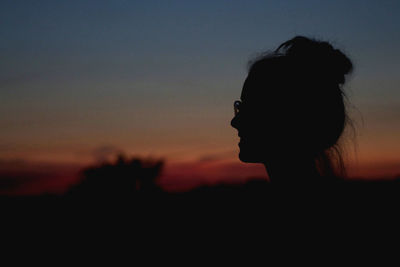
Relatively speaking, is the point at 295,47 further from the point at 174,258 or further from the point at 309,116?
the point at 174,258

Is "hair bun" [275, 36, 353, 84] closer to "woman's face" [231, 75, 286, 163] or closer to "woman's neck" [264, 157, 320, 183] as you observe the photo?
"woman's face" [231, 75, 286, 163]

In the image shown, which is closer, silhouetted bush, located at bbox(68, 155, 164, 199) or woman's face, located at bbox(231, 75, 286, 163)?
woman's face, located at bbox(231, 75, 286, 163)

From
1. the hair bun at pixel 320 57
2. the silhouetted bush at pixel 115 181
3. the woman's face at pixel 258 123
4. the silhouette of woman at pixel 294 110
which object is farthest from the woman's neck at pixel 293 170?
the silhouetted bush at pixel 115 181

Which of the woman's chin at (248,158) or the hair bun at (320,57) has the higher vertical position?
the hair bun at (320,57)

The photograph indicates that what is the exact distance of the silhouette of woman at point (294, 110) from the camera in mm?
2869

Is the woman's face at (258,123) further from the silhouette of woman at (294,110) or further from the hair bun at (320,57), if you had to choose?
the hair bun at (320,57)

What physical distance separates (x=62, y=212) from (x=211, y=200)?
14.0 ft

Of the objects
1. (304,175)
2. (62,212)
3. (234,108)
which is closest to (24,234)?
(62,212)

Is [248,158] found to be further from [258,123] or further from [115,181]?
[115,181]

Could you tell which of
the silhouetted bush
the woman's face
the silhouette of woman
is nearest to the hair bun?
the silhouette of woman

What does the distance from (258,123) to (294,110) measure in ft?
0.96

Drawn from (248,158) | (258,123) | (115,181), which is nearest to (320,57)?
(258,123)

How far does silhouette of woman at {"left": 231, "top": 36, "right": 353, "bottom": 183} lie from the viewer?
2869mm

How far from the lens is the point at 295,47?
3.05 meters
